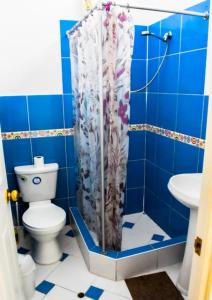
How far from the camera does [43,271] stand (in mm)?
2043

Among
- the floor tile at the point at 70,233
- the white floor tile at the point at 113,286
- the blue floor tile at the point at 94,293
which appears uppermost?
the floor tile at the point at 70,233

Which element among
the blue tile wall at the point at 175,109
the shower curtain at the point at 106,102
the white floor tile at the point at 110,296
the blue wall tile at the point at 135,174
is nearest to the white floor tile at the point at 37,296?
the white floor tile at the point at 110,296

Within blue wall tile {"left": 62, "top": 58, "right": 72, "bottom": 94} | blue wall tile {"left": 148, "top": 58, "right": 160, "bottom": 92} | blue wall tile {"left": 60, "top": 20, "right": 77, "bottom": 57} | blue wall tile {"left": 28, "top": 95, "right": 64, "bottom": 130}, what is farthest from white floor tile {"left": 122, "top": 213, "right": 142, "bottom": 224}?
blue wall tile {"left": 60, "top": 20, "right": 77, "bottom": 57}

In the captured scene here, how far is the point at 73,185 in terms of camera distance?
263cm

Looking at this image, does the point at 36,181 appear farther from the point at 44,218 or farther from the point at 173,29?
the point at 173,29

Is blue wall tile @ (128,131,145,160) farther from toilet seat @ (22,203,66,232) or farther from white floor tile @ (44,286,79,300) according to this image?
white floor tile @ (44,286,79,300)

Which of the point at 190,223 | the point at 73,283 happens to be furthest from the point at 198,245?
the point at 73,283

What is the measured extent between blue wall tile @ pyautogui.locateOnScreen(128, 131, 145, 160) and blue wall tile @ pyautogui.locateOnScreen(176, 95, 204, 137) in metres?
0.59

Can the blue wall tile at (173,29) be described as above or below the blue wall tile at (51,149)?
above

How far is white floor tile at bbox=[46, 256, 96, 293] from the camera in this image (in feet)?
6.16

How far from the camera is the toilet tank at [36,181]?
2266mm

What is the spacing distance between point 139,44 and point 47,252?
2141mm

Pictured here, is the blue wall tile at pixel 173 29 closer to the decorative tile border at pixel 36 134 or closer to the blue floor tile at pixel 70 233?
the decorative tile border at pixel 36 134

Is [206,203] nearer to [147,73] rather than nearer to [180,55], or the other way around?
[180,55]
